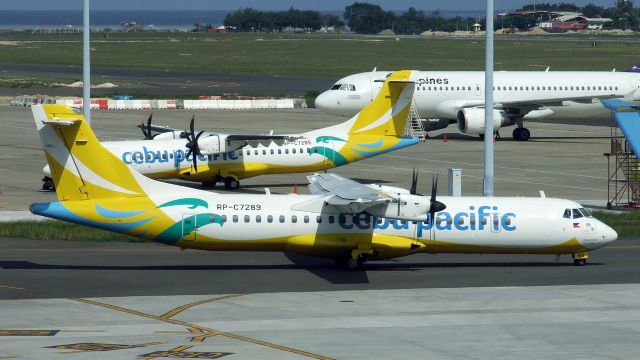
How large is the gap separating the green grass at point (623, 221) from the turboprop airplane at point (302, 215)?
791 centimetres

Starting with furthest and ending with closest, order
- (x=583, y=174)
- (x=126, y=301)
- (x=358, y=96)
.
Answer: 1. (x=358, y=96)
2. (x=583, y=174)
3. (x=126, y=301)

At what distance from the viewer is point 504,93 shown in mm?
76812

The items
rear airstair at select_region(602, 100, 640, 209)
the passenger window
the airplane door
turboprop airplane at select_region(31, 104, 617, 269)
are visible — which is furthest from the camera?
rear airstair at select_region(602, 100, 640, 209)

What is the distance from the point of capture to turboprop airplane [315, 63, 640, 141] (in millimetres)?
75625

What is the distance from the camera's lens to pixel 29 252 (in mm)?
41469

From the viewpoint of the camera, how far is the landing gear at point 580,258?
40.1m

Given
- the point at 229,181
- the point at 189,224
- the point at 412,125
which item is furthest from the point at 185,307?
the point at 412,125

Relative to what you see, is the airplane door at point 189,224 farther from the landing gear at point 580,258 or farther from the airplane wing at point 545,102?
the airplane wing at point 545,102

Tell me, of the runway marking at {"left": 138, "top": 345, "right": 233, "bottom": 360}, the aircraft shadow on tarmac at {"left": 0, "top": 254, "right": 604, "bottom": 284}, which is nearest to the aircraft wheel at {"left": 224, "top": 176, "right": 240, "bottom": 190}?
the aircraft shadow on tarmac at {"left": 0, "top": 254, "right": 604, "bottom": 284}

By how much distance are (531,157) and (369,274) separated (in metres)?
33.1

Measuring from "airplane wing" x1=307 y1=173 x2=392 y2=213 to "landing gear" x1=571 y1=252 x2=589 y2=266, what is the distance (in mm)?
7699

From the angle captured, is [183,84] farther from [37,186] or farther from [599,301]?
[599,301]

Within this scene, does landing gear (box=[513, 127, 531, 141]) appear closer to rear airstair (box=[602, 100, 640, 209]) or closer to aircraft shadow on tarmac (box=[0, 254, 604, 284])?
rear airstair (box=[602, 100, 640, 209])

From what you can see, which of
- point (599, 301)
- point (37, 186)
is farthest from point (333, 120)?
point (599, 301)
